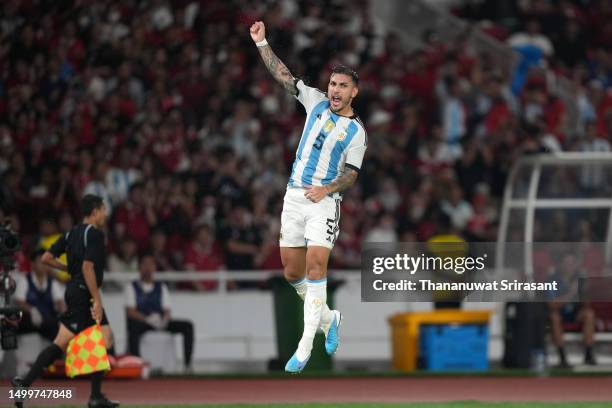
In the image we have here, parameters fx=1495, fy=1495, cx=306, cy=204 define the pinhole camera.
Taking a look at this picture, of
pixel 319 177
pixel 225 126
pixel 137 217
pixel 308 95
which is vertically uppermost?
pixel 225 126

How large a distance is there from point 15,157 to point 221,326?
3985 mm

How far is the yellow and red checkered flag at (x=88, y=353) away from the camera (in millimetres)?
13875

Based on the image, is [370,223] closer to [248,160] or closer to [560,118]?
[248,160]

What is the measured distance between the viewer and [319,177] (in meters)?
13.4

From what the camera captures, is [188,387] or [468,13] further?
[468,13]

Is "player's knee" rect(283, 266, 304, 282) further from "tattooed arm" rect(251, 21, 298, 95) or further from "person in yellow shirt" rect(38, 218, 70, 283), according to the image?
"person in yellow shirt" rect(38, 218, 70, 283)

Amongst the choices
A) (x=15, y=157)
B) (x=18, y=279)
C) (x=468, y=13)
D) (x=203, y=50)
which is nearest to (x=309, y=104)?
(x=18, y=279)

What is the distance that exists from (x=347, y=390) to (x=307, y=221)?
170 inches

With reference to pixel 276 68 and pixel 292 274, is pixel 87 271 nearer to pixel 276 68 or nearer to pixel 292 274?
pixel 292 274

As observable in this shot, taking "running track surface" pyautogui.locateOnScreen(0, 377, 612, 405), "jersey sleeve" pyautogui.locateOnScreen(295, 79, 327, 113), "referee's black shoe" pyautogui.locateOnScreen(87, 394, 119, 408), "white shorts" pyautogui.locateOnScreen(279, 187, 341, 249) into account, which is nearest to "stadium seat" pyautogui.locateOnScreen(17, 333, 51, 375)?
"running track surface" pyautogui.locateOnScreen(0, 377, 612, 405)

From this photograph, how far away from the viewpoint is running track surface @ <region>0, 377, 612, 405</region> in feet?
52.2

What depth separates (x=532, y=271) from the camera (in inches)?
795

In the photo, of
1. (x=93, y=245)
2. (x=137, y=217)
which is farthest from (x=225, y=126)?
(x=93, y=245)

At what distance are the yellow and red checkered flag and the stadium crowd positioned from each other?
6.04 metres
